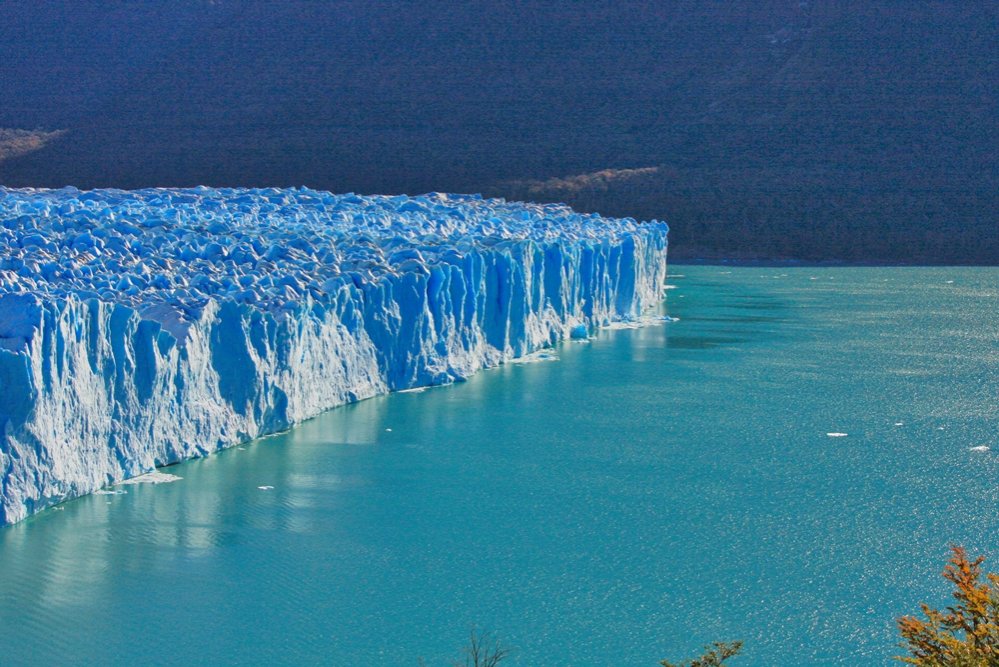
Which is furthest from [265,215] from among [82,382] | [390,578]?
[390,578]

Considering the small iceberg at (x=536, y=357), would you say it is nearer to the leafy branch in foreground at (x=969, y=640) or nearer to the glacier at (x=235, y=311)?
the glacier at (x=235, y=311)

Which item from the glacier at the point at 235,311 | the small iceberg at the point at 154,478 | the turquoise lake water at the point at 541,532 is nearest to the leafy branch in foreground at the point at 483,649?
the turquoise lake water at the point at 541,532

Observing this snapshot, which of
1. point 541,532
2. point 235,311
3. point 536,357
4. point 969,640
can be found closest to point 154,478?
point 235,311

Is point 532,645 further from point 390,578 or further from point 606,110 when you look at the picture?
point 606,110

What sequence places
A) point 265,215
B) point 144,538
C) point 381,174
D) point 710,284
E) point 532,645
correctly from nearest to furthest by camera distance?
1. point 532,645
2. point 144,538
3. point 265,215
4. point 710,284
5. point 381,174

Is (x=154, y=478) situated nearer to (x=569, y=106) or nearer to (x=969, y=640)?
(x=969, y=640)

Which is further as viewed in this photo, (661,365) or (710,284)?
(710,284)
